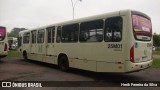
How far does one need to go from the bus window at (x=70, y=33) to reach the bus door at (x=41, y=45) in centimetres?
277

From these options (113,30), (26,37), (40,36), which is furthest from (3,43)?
(113,30)

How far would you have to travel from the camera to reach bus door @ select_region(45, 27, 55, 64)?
14.7 m

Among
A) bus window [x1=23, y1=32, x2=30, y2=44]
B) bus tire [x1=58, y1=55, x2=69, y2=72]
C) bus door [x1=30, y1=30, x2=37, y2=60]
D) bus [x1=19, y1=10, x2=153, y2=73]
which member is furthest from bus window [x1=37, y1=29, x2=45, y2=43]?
bus tire [x1=58, y1=55, x2=69, y2=72]

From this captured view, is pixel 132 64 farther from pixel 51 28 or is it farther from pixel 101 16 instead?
pixel 51 28

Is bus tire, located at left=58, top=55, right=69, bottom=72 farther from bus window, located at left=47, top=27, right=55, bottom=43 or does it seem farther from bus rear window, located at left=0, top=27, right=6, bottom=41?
bus rear window, located at left=0, top=27, right=6, bottom=41

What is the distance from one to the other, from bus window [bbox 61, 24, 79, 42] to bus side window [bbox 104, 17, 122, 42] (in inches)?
94.7

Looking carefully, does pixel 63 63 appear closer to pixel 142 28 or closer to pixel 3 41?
pixel 142 28

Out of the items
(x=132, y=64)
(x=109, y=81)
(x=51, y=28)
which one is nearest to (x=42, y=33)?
(x=51, y=28)

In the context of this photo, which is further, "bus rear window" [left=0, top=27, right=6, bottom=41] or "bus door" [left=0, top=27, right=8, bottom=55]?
"bus rear window" [left=0, top=27, right=6, bottom=41]

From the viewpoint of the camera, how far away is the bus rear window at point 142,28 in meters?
9.77

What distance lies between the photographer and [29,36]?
62.2 ft

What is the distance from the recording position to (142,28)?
404 inches

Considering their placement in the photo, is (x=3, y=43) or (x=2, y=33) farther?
(x=2, y=33)

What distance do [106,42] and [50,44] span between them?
5553mm
